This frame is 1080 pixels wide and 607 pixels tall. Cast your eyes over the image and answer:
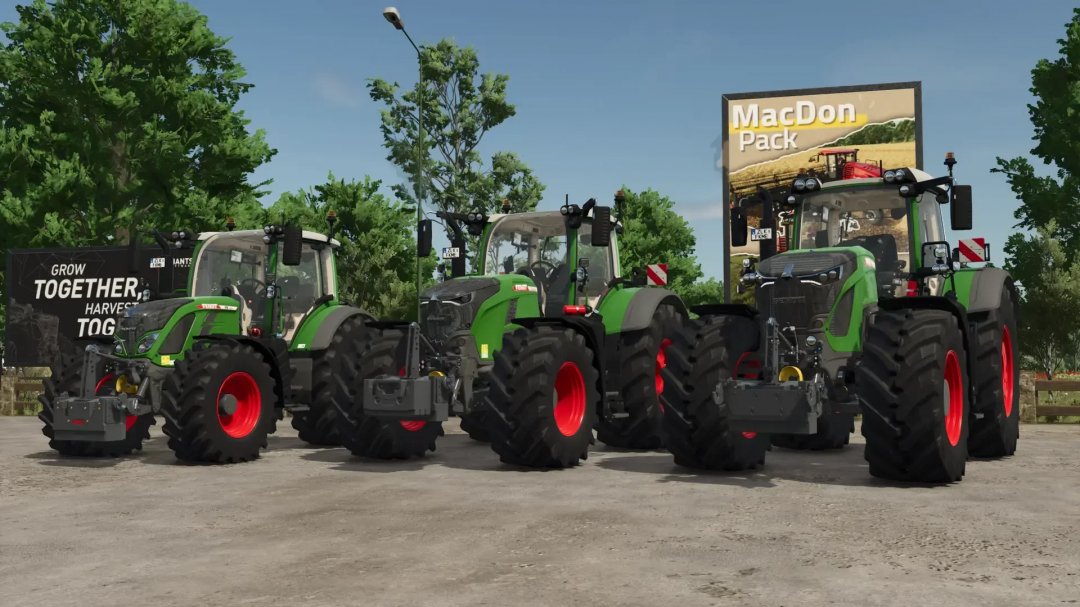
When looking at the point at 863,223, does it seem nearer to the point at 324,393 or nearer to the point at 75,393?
the point at 324,393

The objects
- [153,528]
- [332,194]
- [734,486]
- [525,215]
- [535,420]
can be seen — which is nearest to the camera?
[153,528]

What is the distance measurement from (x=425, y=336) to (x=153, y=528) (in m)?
4.77

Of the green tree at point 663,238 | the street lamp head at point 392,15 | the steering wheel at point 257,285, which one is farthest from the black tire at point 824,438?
the green tree at point 663,238

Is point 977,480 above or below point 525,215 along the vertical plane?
below

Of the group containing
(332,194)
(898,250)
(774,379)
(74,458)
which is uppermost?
(332,194)

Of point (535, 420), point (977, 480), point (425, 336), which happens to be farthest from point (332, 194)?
point (977, 480)

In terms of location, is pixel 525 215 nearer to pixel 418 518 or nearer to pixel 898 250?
pixel 898 250

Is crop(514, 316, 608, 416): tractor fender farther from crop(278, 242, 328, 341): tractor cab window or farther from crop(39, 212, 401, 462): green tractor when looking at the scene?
crop(278, 242, 328, 341): tractor cab window

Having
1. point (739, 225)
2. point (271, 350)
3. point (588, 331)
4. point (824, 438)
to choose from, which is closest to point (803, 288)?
point (739, 225)

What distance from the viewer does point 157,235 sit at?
43.8 feet

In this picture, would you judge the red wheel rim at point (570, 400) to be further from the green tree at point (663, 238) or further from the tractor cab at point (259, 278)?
the green tree at point (663, 238)

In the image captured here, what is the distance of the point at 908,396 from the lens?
8633 millimetres

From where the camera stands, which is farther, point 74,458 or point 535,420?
point 74,458

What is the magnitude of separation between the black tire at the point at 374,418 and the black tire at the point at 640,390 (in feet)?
7.02
